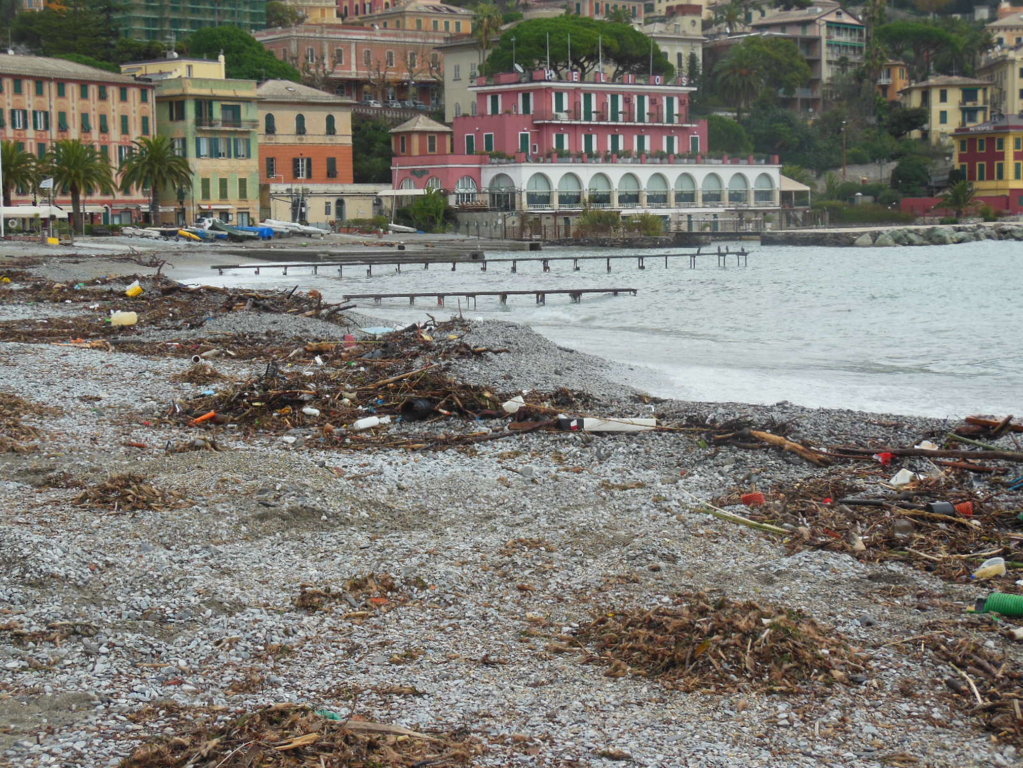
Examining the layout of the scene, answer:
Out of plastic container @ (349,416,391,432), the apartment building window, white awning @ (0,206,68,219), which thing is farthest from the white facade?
plastic container @ (349,416,391,432)

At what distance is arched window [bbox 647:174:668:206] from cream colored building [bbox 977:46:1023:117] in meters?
43.5

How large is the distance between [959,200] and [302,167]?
52.6 meters

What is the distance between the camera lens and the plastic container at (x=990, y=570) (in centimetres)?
924

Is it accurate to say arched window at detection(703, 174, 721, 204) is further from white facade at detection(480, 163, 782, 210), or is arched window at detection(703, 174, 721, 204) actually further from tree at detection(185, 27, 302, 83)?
tree at detection(185, 27, 302, 83)

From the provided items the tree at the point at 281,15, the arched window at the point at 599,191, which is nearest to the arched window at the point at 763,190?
the arched window at the point at 599,191

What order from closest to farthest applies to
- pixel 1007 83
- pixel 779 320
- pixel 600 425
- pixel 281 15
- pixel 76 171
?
1. pixel 600 425
2. pixel 779 320
3. pixel 76 171
4. pixel 1007 83
5. pixel 281 15

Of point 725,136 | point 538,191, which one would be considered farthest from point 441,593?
point 725,136

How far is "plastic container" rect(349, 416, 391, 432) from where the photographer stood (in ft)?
47.1

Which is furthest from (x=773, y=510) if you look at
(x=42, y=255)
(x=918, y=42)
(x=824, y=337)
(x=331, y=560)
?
(x=918, y=42)

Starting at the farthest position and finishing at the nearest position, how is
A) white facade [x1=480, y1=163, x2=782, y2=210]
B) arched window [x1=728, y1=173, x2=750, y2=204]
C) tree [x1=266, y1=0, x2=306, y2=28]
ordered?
tree [x1=266, y1=0, x2=306, y2=28]
arched window [x1=728, y1=173, x2=750, y2=204]
white facade [x1=480, y1=163, x2=782, y2=210]

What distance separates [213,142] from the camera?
78938 mm

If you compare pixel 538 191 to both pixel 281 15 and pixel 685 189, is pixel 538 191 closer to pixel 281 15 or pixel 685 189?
pixel 685 189

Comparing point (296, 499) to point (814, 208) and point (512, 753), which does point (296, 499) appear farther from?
point (814, 208)

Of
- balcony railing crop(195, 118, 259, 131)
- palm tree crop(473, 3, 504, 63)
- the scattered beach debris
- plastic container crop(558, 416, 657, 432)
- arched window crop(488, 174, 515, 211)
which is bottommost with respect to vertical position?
the scattered beach debris
